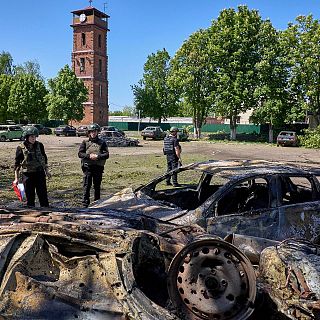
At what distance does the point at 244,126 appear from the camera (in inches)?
2356

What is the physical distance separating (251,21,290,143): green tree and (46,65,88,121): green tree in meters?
27.6

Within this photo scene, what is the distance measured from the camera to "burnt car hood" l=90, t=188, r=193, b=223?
16.7 feet

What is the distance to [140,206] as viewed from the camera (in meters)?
5.48

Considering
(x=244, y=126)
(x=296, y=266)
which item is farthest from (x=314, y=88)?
(x=296, y=266)

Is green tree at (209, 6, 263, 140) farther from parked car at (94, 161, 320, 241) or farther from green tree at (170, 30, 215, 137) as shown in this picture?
parked car at (94, 161, 320, 241)

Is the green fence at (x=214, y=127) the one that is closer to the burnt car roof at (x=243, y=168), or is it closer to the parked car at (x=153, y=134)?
the parked car at (x=153, y=134)

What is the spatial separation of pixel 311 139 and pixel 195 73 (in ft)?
46.3

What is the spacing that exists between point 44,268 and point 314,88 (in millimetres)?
39525

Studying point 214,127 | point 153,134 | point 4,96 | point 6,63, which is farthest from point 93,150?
point 6,63

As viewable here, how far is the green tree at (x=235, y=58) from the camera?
4103cm

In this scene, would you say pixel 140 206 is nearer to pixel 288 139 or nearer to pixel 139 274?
pixel 139 274

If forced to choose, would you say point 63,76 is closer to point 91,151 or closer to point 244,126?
point 244,126

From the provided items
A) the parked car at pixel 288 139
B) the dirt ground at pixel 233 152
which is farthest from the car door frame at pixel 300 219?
the parked car at pixel 288 139

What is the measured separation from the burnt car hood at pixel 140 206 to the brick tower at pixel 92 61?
199ft
